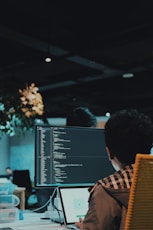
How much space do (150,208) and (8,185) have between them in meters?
1.37

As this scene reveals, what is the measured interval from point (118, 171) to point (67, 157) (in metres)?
0.77

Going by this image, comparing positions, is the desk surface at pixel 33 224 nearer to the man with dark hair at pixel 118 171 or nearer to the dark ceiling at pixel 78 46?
the man with dark hair at pixel 118 171

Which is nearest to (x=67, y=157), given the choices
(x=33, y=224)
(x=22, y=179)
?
(x=33, y=224)

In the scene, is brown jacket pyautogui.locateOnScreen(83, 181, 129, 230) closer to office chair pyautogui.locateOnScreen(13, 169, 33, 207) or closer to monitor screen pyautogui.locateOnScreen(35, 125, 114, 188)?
Answer: monitor screen pyautogui.locateOnScreen(35, 125, 114, 188)

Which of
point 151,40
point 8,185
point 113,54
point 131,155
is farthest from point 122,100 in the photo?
point 131,155

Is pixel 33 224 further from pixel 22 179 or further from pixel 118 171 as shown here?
pixel 22 179

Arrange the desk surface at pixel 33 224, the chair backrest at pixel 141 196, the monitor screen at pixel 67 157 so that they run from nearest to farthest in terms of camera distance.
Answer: the chair backrest at pixel 141 196
the desk surface at pixel 33 224
the monitor screen at pixel 67 157

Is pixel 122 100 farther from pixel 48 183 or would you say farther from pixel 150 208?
pixel 150 208

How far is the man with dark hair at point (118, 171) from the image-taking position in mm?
1279

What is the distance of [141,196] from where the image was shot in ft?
3.93

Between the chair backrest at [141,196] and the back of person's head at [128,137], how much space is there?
0.18m

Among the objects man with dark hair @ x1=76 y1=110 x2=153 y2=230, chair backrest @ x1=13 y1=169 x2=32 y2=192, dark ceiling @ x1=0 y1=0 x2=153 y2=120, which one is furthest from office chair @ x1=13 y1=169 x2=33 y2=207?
man with dark hair @ x1=76 y1=110 x2=153 y2=230

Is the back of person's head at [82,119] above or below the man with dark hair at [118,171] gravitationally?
above

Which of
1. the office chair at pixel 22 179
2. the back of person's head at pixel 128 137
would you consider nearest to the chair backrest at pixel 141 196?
the back of person's head at pixel 128 137
